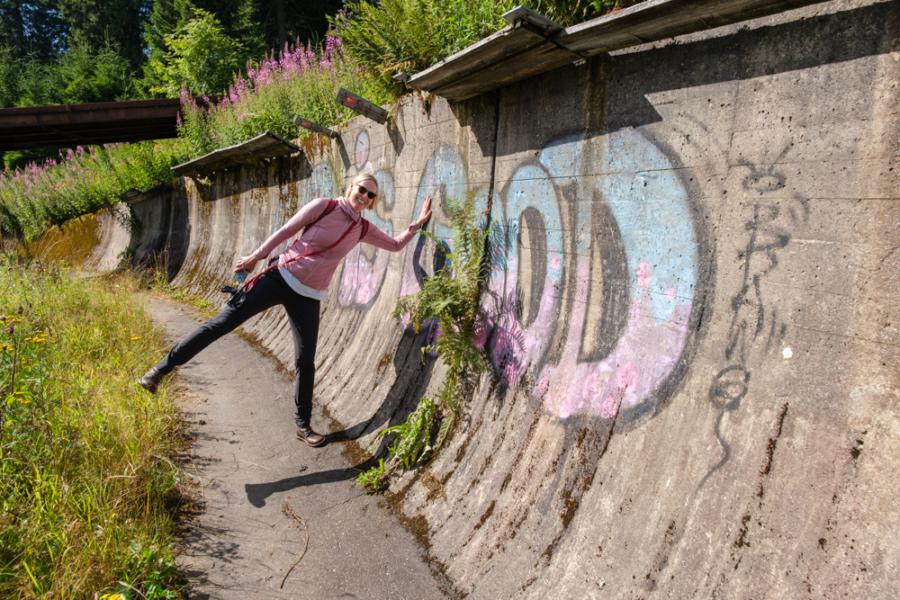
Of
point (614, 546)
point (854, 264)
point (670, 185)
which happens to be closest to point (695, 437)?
point (614, 546)

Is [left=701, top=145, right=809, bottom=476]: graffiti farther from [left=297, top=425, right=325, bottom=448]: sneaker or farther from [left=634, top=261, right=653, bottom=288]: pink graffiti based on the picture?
[left=297, top=425, right=325, bottom=448]: sneaker

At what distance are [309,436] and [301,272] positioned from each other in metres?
1.42

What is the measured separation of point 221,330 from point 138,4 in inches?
1737

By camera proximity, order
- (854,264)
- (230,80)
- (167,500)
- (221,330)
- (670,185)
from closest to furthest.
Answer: (854,264)
(670,185)
(167,500)
(221,330)
(230,80)

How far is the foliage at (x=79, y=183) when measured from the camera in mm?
14717

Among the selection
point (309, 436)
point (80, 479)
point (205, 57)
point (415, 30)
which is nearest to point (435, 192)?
point (415, 30)

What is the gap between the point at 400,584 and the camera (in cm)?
288

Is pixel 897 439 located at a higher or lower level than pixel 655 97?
lower

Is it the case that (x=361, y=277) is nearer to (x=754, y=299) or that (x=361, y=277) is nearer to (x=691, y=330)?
(x=691, y=330)

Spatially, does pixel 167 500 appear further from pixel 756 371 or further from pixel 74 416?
pixel 756 371

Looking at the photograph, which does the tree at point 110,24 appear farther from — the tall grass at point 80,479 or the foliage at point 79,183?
the tall grass at point 80,479

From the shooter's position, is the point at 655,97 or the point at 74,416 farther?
the point at 74,416

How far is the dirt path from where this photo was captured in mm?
2863

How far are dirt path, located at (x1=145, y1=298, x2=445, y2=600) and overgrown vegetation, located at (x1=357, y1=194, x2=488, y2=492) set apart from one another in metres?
0.37
